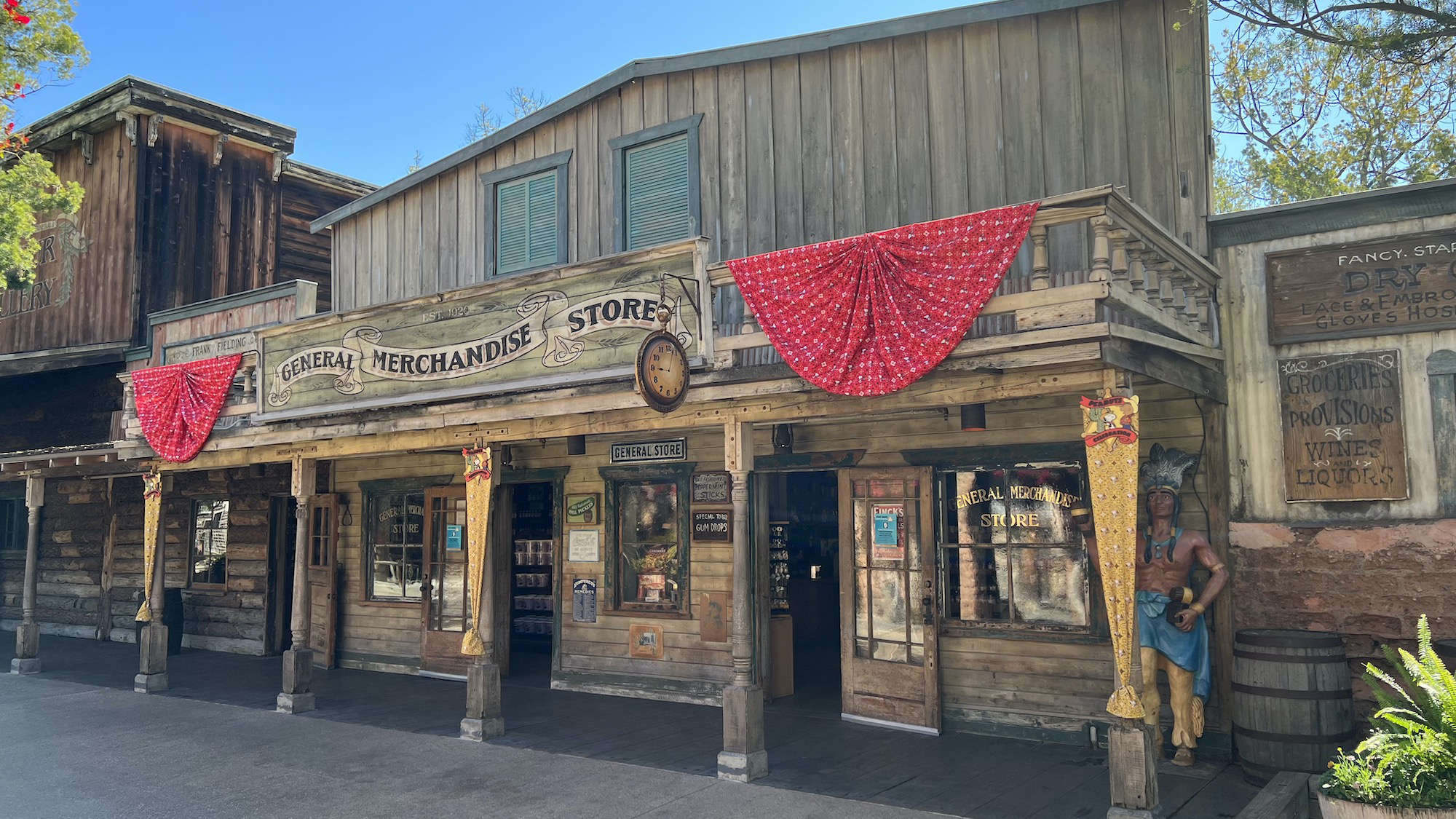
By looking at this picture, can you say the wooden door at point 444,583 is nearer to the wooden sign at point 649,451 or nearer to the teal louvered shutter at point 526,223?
the wooden sign at point 649,451

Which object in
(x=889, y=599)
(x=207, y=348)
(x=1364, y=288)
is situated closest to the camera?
(x=1364, y=288)

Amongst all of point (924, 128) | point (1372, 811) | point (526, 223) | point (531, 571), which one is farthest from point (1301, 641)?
point (531, 571)

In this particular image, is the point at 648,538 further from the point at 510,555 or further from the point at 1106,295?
the point at 1106,295

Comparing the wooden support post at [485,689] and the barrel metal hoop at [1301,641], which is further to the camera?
the wooden support post at [485,689]

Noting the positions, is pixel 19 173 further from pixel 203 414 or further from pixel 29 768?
pixel 29 768

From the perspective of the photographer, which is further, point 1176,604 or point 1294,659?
point 1176,604

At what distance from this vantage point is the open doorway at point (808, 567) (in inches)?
451

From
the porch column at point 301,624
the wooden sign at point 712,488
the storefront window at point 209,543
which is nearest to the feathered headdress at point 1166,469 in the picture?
the wooden sign at point 712,488

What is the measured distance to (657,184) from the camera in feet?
35.7

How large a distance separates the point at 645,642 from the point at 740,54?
6271mm

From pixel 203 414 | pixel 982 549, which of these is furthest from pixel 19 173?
pixel 982 549

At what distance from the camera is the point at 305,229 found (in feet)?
63.0

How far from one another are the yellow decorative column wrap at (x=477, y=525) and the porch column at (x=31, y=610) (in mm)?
8133

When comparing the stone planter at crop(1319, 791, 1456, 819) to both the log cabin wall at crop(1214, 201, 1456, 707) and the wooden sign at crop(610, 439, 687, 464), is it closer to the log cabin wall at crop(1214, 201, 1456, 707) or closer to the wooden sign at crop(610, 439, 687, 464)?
the log cabin wall at crop(1214, 201, 1456, 707)
